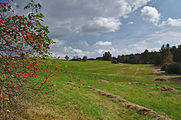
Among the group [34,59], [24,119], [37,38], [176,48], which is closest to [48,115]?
[24,119]

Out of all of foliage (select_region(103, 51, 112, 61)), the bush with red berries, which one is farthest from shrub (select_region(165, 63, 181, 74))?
foliage (select_region(103, 51, 112, 61))

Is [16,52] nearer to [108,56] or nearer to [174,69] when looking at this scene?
[174,69]

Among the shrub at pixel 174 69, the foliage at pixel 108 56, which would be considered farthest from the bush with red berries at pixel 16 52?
the foliage at pixel 108 56

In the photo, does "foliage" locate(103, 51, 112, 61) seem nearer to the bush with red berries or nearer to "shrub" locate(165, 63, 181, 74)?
"shrub" locate(165, 63, 181, 74)

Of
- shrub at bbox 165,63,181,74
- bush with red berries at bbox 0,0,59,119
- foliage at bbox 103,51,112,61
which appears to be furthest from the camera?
foliage at bbox 103,51,112,61

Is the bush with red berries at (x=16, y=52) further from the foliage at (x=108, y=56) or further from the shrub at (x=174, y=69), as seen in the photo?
the foliage at (x=108, y=56)

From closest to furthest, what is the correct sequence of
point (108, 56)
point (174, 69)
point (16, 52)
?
1. point (16, 52)
2. point (174, 69)
3. point (108, 56)

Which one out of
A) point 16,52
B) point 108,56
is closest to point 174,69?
point 16,52

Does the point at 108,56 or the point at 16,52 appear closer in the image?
the point at 16,52

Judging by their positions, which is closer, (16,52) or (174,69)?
(16,52)

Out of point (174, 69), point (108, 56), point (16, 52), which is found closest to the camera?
point (16, 52)

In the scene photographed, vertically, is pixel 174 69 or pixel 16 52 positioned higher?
pixel 16 52

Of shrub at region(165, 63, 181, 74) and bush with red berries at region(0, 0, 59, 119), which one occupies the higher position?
bush with red berries at region(0, 0, 59, 119)

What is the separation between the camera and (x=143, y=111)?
26.4 ft
